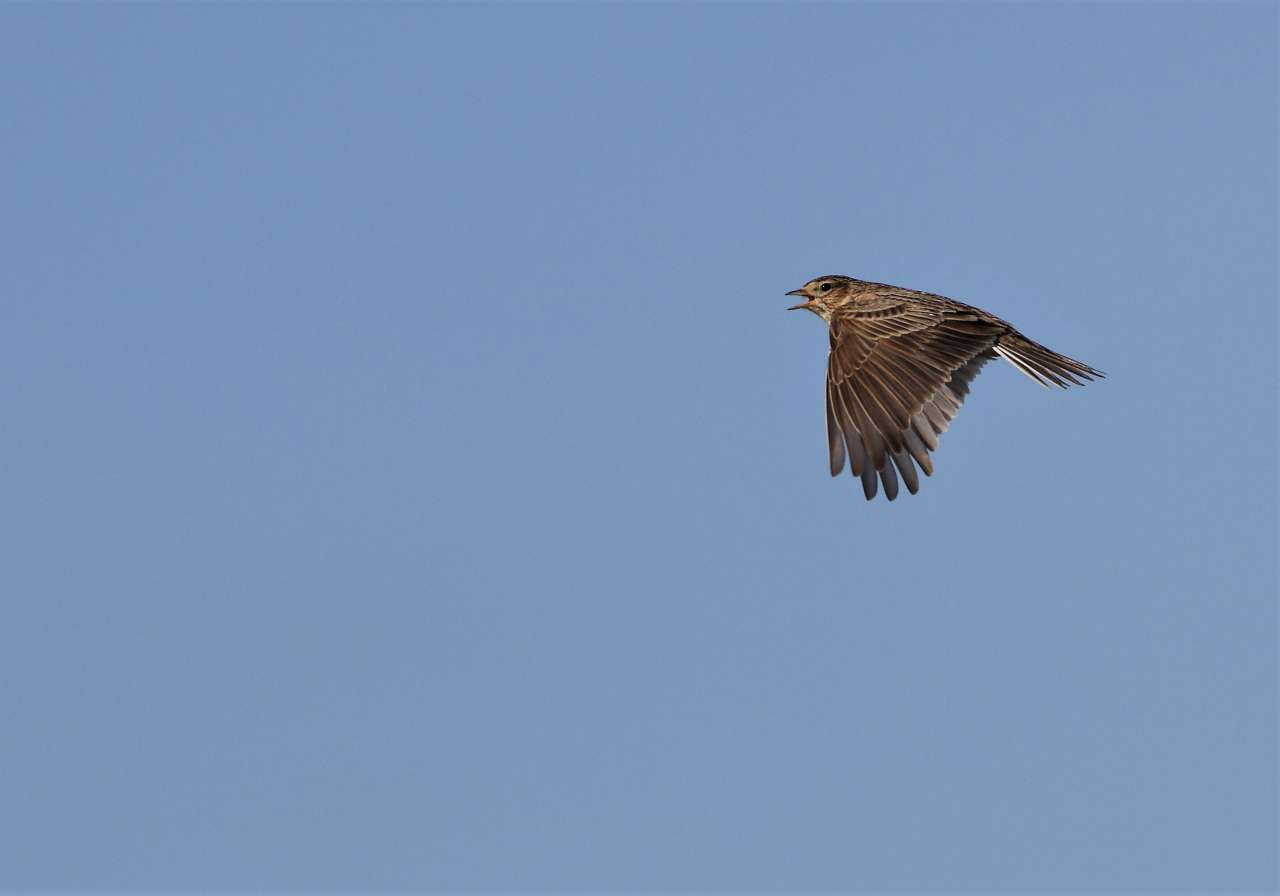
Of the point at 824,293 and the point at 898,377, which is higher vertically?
the point at 824,293

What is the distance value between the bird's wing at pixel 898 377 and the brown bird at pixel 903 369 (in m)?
0.01

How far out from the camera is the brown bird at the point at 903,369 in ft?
92.7

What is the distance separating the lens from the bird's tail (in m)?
31.4

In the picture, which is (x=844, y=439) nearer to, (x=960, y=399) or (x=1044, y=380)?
(x=960, y=399)

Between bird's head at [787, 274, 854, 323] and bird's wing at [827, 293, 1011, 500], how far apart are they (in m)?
1.78

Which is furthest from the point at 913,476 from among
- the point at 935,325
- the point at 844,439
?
the point at 935,325

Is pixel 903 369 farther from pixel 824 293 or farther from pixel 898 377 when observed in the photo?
pixel 824 293

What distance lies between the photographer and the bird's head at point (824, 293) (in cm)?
3453

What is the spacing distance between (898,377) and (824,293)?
5792 mm

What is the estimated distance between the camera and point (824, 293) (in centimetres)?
3509

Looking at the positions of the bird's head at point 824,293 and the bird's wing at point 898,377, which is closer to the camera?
the bird's wing at point 898,377

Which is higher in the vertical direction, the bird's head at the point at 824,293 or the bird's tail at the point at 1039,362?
the bird's head at the point at 824,293

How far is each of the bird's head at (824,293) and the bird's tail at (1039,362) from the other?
10.5ft

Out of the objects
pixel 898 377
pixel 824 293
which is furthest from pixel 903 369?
pixel 824 293
